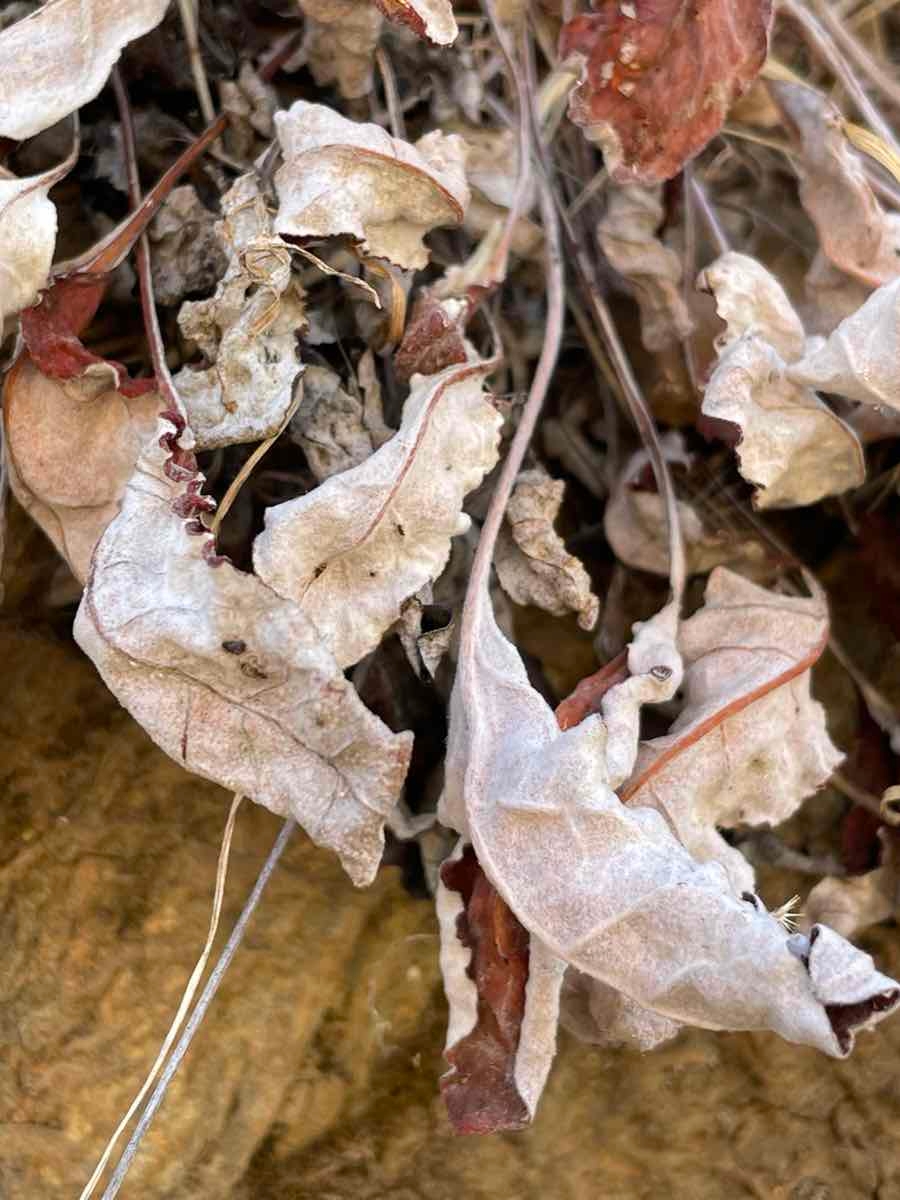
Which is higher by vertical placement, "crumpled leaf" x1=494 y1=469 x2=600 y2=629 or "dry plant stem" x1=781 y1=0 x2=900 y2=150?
"dry plant stem" x1=781 y1=0 x2=900 y2=150

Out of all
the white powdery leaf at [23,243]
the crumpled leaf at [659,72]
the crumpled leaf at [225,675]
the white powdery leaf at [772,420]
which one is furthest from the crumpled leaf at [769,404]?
the white powdery leaf at [23,243]

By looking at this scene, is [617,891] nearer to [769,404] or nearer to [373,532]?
[373,532]

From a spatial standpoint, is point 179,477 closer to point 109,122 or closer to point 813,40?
point 109,122

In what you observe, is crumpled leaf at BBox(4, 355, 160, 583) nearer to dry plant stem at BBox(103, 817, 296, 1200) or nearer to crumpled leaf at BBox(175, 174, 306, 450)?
crumpled leaf at BBox(175, 174, 306, 450)

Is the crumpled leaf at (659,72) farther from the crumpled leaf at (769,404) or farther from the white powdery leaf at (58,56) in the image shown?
the white powdery leaf at (58,56)

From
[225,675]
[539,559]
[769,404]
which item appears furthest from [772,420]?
[225,675]

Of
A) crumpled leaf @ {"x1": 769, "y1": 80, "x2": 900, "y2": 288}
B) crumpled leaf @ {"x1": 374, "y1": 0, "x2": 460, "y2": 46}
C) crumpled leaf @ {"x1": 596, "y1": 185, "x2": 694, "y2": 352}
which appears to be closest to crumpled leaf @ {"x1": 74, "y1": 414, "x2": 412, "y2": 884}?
crumpled leaf @ {"x1": 374, "y1": 0, "x2": 460, "y2": 46}
